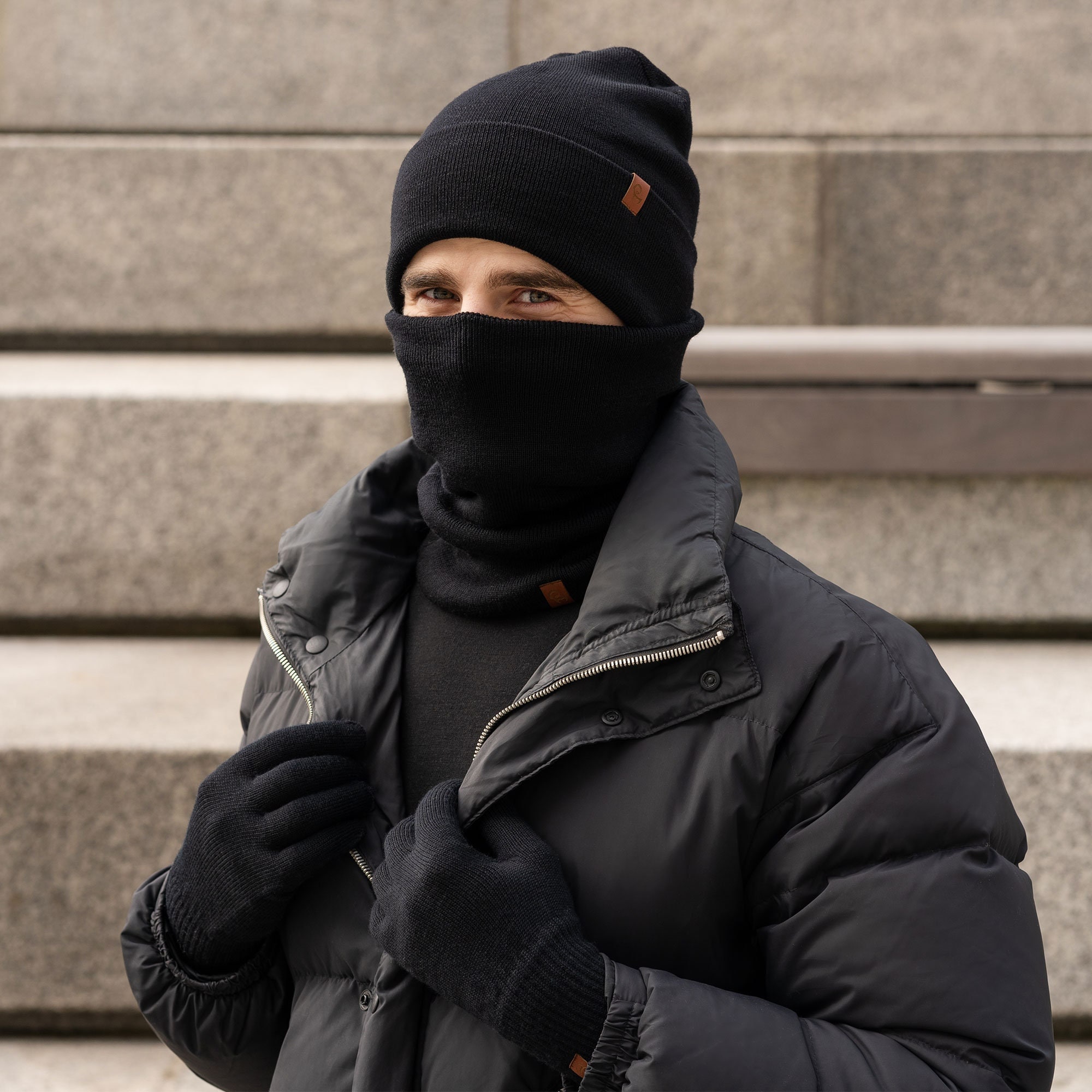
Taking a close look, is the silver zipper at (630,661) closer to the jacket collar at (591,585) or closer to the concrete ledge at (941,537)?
the jacket collar at (591,585)

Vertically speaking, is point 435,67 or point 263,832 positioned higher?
point 435,67

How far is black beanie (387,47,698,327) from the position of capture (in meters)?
1.38

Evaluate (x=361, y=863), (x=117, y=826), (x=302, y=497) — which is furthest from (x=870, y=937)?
(x=302, y=497)

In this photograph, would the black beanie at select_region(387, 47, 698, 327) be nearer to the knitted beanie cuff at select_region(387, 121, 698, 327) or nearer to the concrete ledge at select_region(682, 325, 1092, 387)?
the knitted beanie cuff at select_region(387, 121, 698, 327)

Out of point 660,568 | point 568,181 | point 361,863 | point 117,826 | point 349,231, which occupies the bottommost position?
point 117,826

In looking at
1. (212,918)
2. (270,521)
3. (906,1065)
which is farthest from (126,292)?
(906,1065)

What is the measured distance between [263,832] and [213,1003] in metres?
0.29

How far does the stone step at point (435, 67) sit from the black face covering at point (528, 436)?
271cm

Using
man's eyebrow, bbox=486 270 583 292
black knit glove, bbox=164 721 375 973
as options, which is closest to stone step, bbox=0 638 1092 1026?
black knit glove, bbox=164 721 375 973

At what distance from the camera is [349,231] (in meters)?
3.70

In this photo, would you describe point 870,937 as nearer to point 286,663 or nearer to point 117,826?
point 286,663

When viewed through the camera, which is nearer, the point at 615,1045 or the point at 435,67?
the point at 615,1045

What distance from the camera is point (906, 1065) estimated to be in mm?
1105

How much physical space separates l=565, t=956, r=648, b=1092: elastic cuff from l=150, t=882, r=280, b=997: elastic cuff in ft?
1.71
